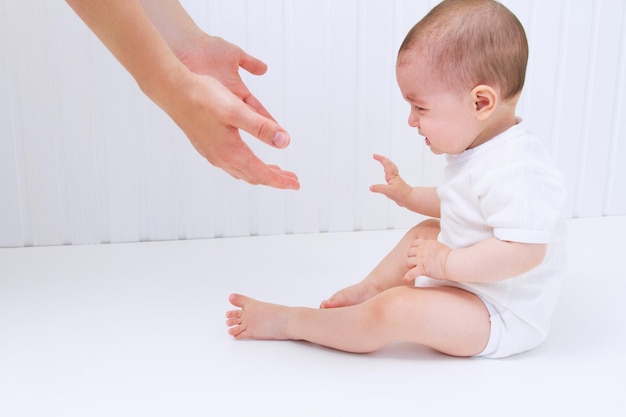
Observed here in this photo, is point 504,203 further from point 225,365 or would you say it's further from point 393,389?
point 225,365

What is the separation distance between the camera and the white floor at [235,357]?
109 cm

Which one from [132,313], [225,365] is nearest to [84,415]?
[225,365]

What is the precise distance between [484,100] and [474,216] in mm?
181

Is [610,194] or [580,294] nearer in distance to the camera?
[580,294]

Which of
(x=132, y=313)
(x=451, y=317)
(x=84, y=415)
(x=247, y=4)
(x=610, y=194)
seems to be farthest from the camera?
(x=610, y=194)

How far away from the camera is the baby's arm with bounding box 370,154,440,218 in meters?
1.42

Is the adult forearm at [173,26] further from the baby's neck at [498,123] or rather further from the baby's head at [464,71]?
the baby's neck at [498,123]

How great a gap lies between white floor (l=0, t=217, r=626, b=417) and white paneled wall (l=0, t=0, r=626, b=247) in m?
0.22

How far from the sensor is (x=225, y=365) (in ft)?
3.97

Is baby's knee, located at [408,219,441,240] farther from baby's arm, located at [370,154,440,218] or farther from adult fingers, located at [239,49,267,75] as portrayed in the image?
adult fingers, located at [239,49,267,75]

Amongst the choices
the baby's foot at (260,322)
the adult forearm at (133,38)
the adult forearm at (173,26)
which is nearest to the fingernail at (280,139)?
the adult forearm at (133,38)

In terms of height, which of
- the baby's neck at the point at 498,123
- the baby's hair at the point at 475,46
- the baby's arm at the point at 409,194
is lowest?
the baby's arm at the point at 409,194

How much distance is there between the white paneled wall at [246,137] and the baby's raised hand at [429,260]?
80cm

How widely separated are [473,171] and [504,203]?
3.3 inches
